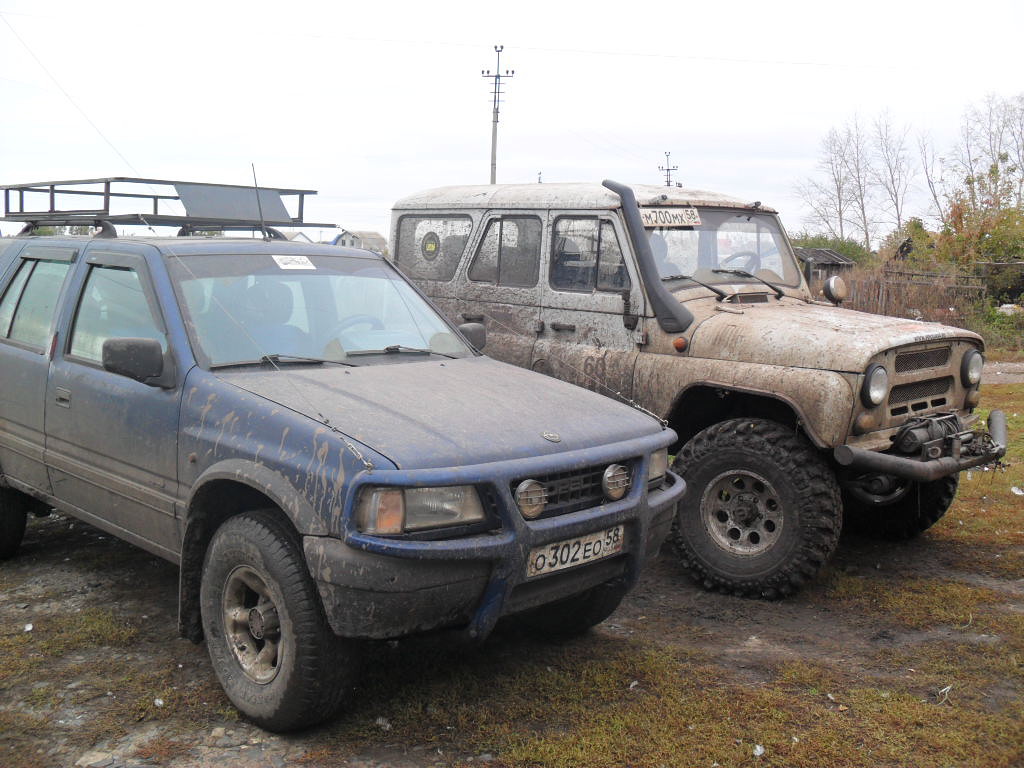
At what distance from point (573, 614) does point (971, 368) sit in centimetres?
294

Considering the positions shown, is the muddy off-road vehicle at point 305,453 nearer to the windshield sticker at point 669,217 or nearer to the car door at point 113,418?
the car door at point 113,418

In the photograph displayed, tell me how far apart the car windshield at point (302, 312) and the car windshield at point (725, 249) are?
1.70 m

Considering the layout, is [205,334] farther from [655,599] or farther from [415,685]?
[655,599]

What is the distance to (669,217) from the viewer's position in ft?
19.3

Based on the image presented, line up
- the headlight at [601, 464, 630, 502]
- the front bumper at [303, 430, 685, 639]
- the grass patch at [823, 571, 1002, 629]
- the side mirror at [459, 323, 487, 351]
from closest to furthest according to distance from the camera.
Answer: the front bumper at [303, 430, 685, 639], the headlight at [601, 464, 630, 502], the grass patch at [823, 571, 1002, 629], the side mirror at [459, 323, 487, 351]

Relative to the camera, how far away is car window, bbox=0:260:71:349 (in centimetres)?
476

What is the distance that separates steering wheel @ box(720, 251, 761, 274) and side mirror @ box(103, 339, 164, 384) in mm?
3691

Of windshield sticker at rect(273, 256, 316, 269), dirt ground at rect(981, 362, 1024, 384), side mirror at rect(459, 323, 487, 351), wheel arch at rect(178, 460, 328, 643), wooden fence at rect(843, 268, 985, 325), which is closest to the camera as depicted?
wheel arch at rect(178, 460, 328, 643)

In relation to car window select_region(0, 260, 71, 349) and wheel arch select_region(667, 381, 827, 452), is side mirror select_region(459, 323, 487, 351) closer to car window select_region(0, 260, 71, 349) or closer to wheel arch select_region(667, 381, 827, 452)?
wheel arch select_region(667, 381, 827, 452)

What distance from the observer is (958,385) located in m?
5.56

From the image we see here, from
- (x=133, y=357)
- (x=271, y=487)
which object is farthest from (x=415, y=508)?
(x=133, y=357)

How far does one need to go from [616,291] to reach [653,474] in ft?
6.33

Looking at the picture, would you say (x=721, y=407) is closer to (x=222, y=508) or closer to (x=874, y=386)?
(x=874, y=386)

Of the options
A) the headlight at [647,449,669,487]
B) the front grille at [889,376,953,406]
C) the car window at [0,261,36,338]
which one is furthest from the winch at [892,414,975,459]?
the car window at [0,261,36,338]
